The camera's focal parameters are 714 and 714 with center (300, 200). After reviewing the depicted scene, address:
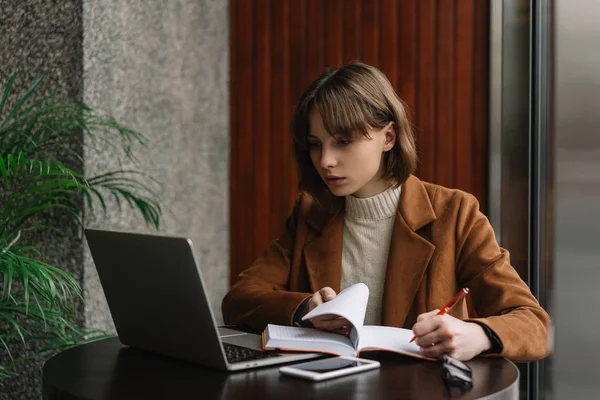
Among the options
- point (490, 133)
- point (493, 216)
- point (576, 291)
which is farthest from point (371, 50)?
point (576, 291)

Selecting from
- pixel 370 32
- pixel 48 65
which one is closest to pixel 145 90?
pixel 48 65

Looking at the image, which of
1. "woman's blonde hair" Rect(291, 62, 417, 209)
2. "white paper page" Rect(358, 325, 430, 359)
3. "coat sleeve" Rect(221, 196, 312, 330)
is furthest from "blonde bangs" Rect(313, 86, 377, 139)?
"white paper page" Rect(358, 325, 430, 359)

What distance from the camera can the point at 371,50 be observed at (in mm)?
3029

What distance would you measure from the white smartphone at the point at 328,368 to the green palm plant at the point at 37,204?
889 mm

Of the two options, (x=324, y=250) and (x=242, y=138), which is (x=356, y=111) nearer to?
(x=324, y=250)

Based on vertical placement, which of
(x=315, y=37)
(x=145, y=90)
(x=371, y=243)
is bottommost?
(x=371, y=243)

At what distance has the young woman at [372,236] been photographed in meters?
1.64

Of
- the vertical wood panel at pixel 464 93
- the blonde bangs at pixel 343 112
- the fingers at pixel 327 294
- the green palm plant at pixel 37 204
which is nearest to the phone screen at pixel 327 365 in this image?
the fingers at pixel 327 294

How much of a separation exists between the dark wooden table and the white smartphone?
0.01 m

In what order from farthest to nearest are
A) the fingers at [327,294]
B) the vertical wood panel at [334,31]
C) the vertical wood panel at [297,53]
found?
the vertical wood panel at [297,53], the vertical wood panel at [334,31], the fingers at [327,294]

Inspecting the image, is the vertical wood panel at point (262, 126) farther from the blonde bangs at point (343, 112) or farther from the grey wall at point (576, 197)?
the blonde bangs at point (343, 112)

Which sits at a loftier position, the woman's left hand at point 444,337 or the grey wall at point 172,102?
the grey wall at point 172,102

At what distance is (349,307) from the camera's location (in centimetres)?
133

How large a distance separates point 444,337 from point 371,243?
573 mm
